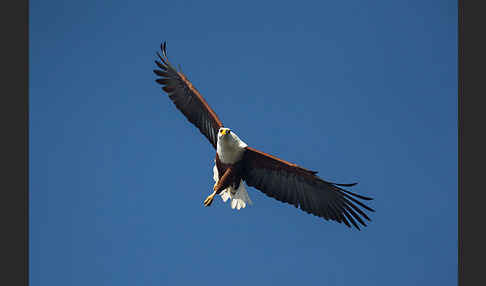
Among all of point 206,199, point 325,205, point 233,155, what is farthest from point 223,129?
point 325,205

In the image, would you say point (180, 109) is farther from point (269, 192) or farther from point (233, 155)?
point (269, 192)

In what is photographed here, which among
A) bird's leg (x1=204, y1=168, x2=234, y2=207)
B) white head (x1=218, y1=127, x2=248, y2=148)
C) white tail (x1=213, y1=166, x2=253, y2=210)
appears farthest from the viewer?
white tail (x1=213, y1=166, x2=253, y2=210)

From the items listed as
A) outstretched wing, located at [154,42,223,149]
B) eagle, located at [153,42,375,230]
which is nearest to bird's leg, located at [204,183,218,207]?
eagle, located at [153,42,375,230]

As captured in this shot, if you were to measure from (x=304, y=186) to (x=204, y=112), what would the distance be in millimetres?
1639

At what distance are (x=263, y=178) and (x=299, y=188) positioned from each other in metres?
0.48

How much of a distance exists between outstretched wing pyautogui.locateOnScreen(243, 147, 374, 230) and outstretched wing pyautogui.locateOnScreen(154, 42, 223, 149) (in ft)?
2.15

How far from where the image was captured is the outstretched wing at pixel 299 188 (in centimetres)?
768

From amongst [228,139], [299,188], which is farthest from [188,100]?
[299,188]

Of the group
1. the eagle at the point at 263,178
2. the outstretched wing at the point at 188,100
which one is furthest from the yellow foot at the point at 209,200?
the outstretched wing at the point at 188,100

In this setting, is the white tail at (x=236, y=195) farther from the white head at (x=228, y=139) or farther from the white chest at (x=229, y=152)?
the white head at (x=228, y=139)

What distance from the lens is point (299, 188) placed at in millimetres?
7828

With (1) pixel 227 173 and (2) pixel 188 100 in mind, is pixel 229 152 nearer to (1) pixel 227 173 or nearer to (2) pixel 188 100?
(1) pixel 227 173

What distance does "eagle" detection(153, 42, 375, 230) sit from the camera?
7.64 metres

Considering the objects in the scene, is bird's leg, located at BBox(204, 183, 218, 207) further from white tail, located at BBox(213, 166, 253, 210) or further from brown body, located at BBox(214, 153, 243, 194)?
white tail, located at BBox(213, 166, 253, 210)
